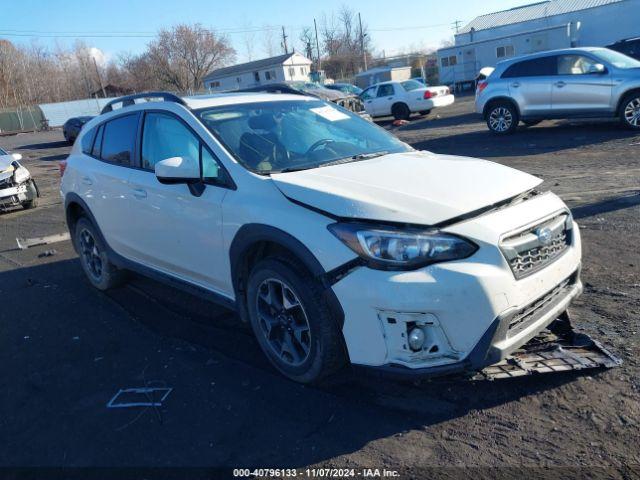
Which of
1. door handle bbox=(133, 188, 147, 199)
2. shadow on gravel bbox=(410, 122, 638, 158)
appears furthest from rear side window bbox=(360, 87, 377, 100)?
door handle bbox=(133, 188, 147, 199)

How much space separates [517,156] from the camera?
37.2ft

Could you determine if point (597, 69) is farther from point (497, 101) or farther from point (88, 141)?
point (88, 141)

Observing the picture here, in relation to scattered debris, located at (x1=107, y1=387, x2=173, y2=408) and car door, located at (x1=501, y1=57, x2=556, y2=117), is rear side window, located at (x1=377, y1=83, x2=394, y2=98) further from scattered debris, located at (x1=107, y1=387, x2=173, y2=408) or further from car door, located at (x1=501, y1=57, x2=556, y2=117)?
scattered debris, located at (x1=107, y1=387, x2=173, y2=408)

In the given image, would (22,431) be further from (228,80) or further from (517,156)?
(228,80)

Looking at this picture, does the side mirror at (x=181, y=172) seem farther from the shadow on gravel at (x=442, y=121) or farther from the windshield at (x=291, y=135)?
the shadow on gravel at (x=442, y=121)

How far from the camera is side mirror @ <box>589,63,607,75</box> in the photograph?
12377 millimetres

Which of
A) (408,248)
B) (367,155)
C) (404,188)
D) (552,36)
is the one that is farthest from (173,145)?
(552,36)

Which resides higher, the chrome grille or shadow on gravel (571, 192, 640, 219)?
the chrome grille

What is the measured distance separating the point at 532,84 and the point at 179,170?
12.1m

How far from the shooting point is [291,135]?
4152 millimetres

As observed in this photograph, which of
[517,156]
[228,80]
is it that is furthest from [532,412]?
[228,80]

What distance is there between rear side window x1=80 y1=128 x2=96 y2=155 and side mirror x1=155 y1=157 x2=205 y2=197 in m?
2.25

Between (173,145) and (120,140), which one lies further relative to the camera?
(120,140)

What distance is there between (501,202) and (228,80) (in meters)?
72.8
